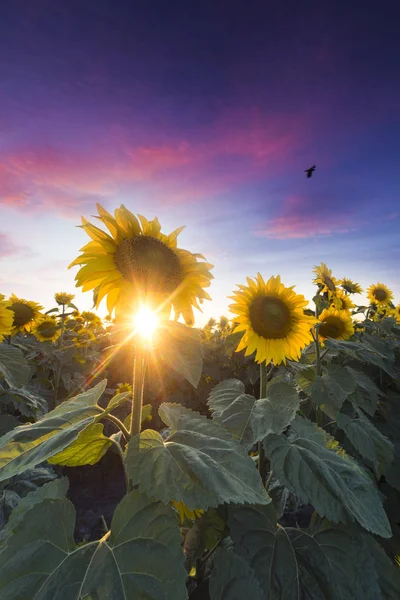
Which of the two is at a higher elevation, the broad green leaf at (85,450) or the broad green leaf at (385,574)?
the broad green leaf at (85,450)

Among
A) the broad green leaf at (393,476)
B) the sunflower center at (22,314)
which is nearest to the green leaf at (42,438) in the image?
the broad green leaf at (393,476)

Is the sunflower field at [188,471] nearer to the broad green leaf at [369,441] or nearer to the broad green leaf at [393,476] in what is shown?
the broad green leaf at [369,441]

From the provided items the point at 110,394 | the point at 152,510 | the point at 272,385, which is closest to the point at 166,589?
the point at 152,510

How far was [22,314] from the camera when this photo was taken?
6238mm

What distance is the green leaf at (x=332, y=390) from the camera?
252cm

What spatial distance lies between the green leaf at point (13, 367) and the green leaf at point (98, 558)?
1.84 meters

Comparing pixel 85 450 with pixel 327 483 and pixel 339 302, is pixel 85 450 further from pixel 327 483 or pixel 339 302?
pixel 339 302

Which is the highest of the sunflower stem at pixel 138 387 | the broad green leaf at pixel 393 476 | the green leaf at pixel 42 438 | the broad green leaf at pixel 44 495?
the sunflower stem at pixel 138 387

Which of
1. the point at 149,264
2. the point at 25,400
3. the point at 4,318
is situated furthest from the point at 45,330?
the point at 149,264

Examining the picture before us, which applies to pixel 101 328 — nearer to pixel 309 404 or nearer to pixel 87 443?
pixel 309 404

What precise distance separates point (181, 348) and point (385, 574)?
1330 mm

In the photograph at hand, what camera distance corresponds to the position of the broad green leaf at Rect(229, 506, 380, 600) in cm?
141

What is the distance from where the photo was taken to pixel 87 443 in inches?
53.1

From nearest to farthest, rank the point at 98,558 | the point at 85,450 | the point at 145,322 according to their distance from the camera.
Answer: the point at 98,558 → the point at 85,450 → the point at 145,322
